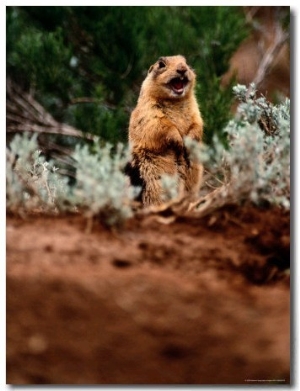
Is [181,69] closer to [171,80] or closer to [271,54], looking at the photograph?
[171,80]

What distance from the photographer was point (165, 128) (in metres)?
4.77

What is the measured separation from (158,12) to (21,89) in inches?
39.6

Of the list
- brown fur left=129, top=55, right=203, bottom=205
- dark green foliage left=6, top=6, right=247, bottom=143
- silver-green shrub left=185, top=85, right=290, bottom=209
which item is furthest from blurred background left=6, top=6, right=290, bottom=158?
silver-green shrub left=185, top=85, right=290, bottom=209

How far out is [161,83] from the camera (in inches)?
191

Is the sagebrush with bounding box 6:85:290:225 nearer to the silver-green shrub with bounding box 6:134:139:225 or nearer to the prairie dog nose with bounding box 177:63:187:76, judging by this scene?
the silver-green shrub with bounding box 6:134:139:225

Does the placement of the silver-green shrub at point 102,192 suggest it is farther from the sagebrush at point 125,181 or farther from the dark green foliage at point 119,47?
the dark green foliage at point 119,47

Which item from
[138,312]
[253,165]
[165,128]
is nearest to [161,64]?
[165,128]

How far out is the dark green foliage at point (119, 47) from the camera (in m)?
5.59

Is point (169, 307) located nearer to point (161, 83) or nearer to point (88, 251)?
point (88, 251)

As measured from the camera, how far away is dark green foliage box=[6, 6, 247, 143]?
5.59 m

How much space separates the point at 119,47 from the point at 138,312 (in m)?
2.77

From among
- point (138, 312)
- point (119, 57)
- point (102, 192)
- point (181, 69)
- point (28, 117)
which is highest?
point (119, 57)

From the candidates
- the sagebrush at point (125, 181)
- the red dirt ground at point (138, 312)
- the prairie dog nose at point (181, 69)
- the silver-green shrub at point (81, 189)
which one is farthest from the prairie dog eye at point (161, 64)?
the red dirt ground at point (138, 312)

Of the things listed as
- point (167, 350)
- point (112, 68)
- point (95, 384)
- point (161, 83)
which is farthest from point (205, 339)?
point (112, 68)
